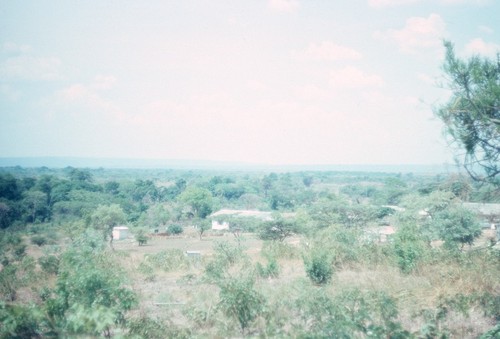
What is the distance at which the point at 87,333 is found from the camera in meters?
3.75

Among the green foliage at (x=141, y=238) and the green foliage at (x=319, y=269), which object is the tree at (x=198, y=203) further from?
the green foliage at (x=319, y=269)

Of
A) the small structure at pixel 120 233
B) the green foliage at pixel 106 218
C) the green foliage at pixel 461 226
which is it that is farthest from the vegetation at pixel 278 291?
the small structure at pixel 120 233

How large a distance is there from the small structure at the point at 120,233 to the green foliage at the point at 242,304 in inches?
1470

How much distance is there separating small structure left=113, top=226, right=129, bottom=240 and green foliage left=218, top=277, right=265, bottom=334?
3734 centimetres

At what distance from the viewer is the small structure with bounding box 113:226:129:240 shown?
39.9 m

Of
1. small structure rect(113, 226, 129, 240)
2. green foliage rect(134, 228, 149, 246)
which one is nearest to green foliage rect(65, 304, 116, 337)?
green foliage rect(134, 228, 149, 246)

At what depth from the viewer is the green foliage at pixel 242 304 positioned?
5.49m

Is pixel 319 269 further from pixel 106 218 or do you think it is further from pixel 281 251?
pixel 106 218

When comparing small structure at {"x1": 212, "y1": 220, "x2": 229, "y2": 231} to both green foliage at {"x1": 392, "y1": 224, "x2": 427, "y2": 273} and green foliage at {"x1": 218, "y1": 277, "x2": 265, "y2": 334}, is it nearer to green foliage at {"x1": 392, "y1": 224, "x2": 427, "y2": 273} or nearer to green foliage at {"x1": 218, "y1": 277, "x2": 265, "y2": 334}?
green foliage at {"x1": 392, "y1": 224, "x2": 427, "y2": 273}

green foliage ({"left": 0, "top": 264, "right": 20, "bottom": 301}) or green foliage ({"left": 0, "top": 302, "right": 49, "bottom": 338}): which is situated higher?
green foliage ({"left": 0, "top": 302, "right": 49, "bottom": 338})

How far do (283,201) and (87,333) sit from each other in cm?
6808

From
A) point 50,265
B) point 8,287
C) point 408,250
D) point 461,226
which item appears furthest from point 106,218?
point 408,250

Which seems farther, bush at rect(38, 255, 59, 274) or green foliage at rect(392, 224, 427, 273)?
bush at rect(38, 255, 59, 274)

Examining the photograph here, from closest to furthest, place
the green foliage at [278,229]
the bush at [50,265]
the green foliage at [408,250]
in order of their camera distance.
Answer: the green foliage at [408,250]
the bush at [50,265]
the green foliage at [278,229]
